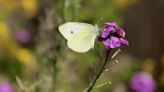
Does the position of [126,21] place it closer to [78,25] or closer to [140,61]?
[140,61]

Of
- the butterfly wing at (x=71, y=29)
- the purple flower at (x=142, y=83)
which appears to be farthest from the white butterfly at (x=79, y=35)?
the purple flower at (x=142, y=83)

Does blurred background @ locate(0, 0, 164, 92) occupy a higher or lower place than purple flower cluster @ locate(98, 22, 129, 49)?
lower

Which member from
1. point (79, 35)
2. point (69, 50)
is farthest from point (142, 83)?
point (79, 35)

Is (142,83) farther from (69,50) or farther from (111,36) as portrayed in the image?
(111,36)

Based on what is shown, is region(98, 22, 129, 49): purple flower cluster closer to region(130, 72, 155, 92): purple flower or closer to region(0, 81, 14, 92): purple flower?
region(0, 81, 14, 92): purple flower

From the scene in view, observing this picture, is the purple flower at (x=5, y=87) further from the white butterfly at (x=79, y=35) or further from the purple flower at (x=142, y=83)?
the white butterfly at (x=79, y=35)

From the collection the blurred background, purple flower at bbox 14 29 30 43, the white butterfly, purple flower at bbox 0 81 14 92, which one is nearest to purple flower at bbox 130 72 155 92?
the blurred background
